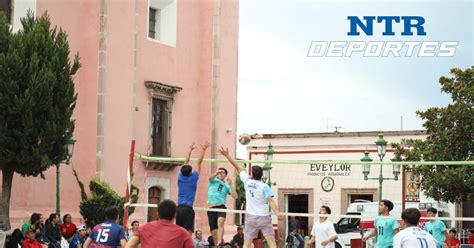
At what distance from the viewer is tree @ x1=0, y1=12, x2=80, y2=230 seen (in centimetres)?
2933

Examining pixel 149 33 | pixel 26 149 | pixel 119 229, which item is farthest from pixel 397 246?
pixel 149 33

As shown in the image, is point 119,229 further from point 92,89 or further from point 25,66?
point 92,89

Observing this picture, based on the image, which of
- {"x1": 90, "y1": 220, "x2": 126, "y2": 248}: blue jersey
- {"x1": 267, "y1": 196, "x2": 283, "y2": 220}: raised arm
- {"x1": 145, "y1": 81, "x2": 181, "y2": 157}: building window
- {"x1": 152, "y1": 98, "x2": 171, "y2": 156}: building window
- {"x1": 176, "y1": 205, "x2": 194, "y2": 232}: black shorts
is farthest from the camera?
{"x1": 152, "y1": 98, "x2": 171, "y2": 156}: building window

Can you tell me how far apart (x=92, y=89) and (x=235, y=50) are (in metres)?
7.98

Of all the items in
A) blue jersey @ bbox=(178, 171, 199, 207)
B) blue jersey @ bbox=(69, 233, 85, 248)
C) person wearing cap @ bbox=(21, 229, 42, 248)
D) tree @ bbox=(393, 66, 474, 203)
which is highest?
tree @ bbox=(393, 66, 474, 203)

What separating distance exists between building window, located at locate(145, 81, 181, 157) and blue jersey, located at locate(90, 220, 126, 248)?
22714 mm

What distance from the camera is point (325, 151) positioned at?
176 feet

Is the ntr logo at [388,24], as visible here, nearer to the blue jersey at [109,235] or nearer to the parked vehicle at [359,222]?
the parked vehicle at [359,222]

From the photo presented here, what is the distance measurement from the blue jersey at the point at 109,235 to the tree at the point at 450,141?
898 inches

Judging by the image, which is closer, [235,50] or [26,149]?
[26,149]

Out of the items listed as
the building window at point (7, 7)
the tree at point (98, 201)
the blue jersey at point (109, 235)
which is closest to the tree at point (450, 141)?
the tree at point (98, 201)

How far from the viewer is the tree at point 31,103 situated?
29.3 m

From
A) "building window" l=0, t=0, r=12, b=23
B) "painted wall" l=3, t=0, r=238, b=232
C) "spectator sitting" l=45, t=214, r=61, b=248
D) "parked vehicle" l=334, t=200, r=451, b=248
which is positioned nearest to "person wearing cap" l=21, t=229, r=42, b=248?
"spectator sitting" l=45, t=214, r=61, b=248

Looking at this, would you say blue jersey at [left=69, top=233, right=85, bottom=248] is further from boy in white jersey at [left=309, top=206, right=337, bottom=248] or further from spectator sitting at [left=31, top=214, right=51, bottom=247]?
boy in white jersey at [left=309, top=206, right=337, bottom=248]
